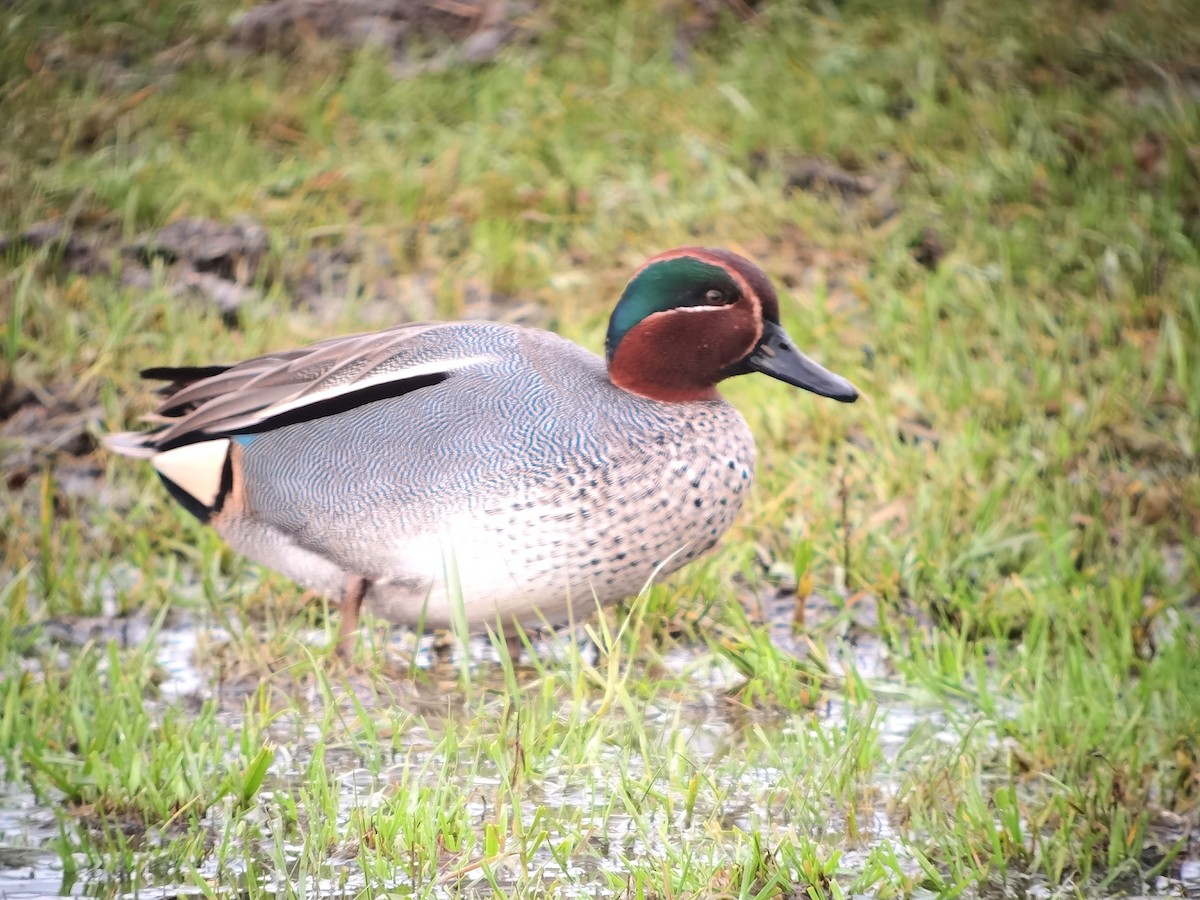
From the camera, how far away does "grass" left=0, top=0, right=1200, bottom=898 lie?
110 inches

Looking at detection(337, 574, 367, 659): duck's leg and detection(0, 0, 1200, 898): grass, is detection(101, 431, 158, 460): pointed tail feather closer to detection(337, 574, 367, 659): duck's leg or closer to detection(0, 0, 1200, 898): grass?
detection(0, 0, 1200, 898): grass

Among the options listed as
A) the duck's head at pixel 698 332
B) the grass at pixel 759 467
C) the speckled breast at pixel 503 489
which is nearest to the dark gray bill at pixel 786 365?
the duck's head at pixel 698 332

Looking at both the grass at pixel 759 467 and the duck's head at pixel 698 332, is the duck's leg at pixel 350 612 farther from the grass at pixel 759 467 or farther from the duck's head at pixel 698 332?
the duck's head at pixel 698 332

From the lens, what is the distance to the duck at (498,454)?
3.17 metres

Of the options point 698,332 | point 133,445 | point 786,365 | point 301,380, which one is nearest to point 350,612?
point 301,380

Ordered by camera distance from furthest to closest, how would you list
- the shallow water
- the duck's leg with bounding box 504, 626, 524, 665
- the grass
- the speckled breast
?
the duck's leg with bounding box 504, 626, 524, 665 → the speckled breast → the grass → the shallow water

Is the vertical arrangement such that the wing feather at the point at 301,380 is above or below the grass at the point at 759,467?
above

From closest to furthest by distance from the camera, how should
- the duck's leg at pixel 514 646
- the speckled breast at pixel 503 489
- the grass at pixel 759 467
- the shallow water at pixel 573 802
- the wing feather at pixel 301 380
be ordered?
the shallow water at pixel 573 802
the grass at pixel 759 467
the speckled breast at pixel 503 489
the wing feather at pixel 301 380
the duck's leg at pixel 514 646

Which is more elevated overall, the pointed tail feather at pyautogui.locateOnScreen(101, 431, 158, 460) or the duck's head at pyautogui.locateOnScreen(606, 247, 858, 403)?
the duck's head at pyautogui.locateOnScreen(606, 247, 858, 403)

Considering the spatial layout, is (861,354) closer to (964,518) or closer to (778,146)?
(964,518)

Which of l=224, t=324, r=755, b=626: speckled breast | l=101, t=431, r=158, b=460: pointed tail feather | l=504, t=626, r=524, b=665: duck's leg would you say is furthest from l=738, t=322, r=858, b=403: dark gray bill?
l=101, t=431, r=158, b=460: pointed tail feather

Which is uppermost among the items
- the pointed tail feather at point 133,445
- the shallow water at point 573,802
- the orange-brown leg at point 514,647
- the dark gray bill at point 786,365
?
the dark gray bill at point 786,365

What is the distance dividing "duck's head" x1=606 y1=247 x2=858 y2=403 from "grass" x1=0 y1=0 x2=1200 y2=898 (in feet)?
1.65

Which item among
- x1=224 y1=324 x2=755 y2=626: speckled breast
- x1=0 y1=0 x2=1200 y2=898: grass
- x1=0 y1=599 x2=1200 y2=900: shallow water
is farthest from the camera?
x1=224 y1=324 x2=755 y2=626: speckled breast
